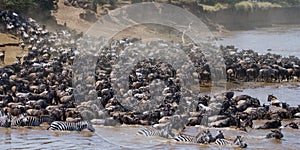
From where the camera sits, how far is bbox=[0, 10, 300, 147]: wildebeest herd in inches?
712

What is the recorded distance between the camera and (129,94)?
21.0m

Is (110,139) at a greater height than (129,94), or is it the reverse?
(129,94)

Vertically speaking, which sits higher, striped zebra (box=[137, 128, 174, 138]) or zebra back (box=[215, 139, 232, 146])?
striped zebra (box=[137, 128, 174, 138])

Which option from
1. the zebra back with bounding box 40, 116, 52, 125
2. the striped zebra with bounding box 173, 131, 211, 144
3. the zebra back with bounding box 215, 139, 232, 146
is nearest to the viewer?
the zebra back with bounding box 215, 139, 232, 146

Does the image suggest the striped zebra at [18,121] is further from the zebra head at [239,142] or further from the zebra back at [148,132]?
the zebra head at [239,142]

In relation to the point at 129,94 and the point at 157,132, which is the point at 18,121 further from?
the point at 129,94

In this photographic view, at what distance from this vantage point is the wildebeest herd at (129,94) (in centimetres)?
1808

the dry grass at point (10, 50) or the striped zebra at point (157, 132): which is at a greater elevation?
the dry grass at point (10, 50)

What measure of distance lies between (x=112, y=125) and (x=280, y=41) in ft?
129

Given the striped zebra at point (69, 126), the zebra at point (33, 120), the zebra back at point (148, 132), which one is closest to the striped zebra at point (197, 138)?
the zebra back at point (148, 132)

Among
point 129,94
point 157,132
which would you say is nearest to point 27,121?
point 157,132

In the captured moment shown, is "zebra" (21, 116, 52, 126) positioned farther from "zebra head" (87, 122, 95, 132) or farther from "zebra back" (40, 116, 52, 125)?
"zebra head" (87, 122, 95, 132)

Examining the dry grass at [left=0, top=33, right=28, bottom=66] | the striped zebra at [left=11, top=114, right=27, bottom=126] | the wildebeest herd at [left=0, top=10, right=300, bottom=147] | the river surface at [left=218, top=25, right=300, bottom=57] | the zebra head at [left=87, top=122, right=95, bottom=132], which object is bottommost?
the zebra head at [left=87, top=122, right=95, bottom=132]

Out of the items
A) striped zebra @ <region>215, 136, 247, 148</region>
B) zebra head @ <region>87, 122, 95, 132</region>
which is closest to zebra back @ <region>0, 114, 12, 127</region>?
zebra head @ <region>87, 122, 95, 132</region>
